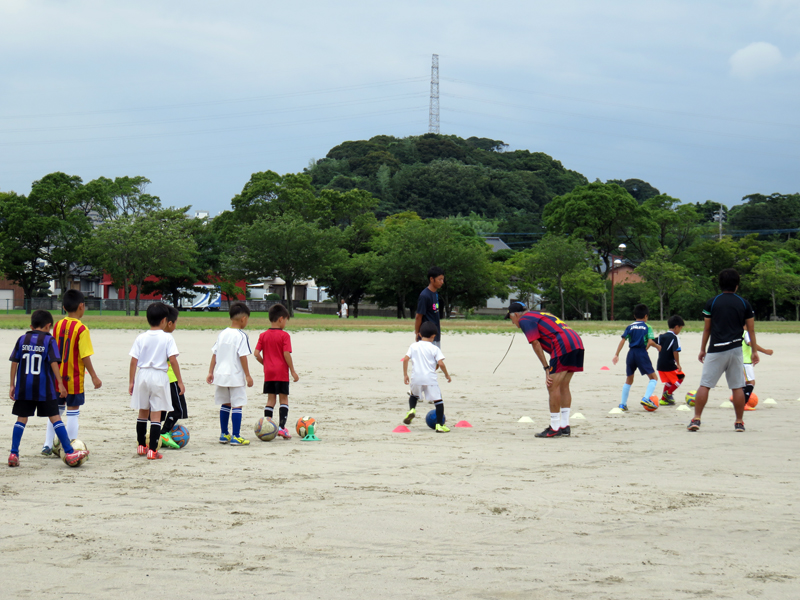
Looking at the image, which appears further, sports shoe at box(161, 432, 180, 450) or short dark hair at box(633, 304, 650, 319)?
short dark hair at box(633, 304, 650, 319)

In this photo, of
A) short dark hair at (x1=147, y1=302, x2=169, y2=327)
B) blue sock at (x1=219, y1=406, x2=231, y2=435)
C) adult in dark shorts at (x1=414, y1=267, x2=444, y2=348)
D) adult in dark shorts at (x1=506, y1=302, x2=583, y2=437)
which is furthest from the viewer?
adult in dark shorts at (x1=414, y1=267, x2=444, y2=348)

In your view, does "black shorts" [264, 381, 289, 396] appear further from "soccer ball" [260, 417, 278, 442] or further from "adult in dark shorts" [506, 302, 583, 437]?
"adult in dark shorts" [506, 302, 583, 437]

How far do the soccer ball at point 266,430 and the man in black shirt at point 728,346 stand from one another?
4780 mm

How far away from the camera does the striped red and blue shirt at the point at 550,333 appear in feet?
27.2

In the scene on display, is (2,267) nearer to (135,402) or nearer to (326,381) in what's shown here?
(326,381)

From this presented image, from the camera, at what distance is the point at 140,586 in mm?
3646

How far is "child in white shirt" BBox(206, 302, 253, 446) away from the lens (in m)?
7.54

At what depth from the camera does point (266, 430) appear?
7773 millimetres

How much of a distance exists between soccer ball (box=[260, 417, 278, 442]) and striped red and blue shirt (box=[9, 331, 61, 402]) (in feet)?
7.11

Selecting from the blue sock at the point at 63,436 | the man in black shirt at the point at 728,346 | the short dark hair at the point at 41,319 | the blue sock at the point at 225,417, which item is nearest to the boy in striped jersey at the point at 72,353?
the short dark hair at the point at 41,319

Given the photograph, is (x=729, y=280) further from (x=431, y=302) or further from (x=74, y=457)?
(x=74, y=457)

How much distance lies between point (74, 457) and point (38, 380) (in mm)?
731

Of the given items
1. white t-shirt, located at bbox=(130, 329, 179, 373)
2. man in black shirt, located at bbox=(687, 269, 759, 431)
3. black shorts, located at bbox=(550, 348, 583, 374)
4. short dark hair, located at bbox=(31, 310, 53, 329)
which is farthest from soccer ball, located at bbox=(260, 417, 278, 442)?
man in black shirt, located at bbox=(687, 269, 759, 431)

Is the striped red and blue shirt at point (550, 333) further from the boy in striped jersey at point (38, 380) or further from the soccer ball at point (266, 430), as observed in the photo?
the boy in striped jersey at point (38, 380)
